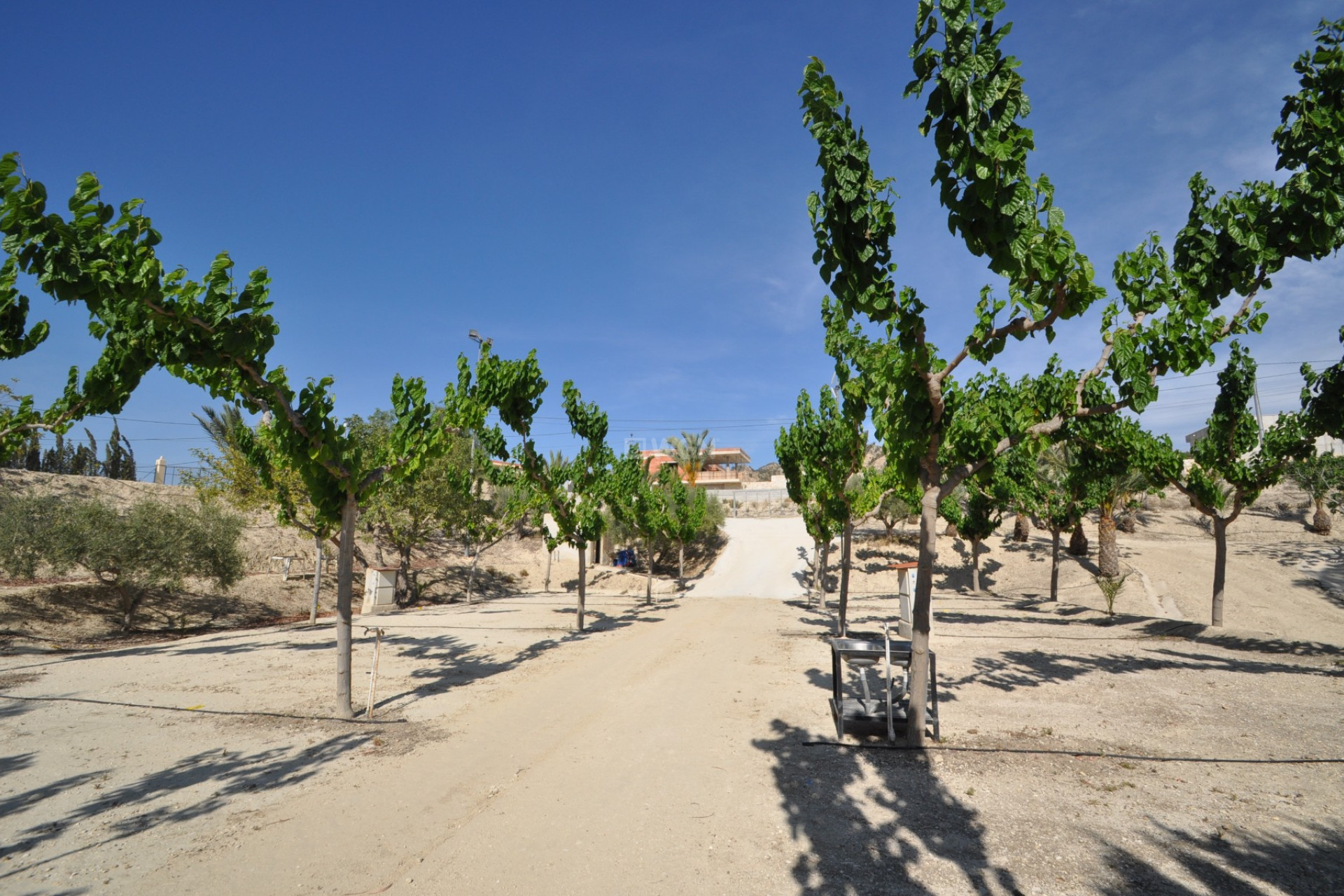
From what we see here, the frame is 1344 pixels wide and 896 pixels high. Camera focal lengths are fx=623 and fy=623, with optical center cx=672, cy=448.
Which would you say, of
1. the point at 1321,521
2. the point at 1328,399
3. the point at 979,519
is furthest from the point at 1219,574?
the point at 1321,521

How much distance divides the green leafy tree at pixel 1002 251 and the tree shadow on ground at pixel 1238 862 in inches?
93.2

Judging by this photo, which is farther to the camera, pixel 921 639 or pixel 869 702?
pixel 869 702

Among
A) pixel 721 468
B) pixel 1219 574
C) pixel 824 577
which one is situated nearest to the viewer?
pixel 1219 574

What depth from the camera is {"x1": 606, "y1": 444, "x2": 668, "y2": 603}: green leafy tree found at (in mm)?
21594

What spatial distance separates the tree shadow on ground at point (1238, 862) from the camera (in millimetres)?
3617

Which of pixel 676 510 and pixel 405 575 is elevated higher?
pixel 676 510

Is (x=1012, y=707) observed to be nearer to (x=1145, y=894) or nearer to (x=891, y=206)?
(x=1145, y=894)

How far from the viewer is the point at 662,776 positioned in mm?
5809

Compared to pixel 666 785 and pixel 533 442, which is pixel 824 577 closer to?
pixel 533 442

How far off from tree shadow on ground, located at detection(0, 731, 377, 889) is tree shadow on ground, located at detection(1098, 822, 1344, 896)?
Result: 655cm

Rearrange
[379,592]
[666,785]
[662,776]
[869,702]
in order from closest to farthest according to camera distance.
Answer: [666,785] < [662,776] < [869,702] < [379,592]

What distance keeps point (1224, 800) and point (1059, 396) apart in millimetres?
4914

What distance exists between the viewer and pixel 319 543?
1742 cm

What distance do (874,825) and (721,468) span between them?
257 feet
